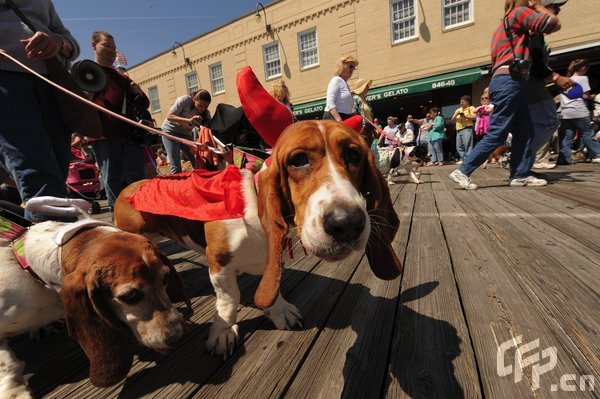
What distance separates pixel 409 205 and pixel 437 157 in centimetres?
725

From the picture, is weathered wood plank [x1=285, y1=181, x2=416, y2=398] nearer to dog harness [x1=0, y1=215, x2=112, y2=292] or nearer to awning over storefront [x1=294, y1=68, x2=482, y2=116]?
dog harness [x1=0, y1=215, x2=112, y2=292]

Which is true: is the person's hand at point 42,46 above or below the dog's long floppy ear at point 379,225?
above

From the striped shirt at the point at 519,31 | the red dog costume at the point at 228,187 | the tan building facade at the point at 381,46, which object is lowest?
the red dog costume at the point at 228,187

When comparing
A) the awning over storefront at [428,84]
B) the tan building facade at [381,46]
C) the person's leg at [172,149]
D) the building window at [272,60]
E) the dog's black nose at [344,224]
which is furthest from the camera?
the building window at [272,60]

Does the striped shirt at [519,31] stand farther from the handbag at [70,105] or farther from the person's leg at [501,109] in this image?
the handbag at [70,105]

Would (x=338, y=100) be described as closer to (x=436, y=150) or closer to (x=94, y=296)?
(x=94, y=296)

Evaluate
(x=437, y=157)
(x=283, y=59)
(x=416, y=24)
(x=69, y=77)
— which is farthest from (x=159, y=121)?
(x=69, y=77)

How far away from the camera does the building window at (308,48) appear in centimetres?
1462

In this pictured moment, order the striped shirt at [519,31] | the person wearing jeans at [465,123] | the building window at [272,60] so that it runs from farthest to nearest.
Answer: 1. the building window at [272,60]
2. the person wearing jeans at [465,123]
3. the striped shirt at [519,31]

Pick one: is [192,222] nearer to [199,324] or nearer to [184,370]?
[199,324]

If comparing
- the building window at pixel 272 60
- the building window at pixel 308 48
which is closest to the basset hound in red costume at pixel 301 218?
the building window at pixel 308 48

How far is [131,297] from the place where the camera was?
115 cm

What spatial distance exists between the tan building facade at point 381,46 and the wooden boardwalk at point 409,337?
1164 cm

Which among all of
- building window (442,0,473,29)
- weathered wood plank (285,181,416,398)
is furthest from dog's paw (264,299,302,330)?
building window (442,0,473,29)
